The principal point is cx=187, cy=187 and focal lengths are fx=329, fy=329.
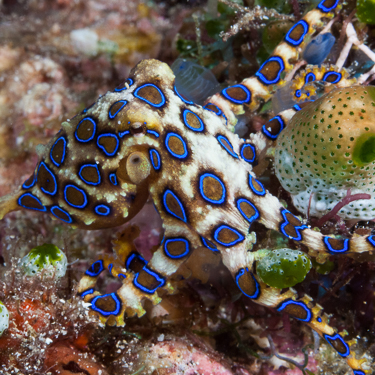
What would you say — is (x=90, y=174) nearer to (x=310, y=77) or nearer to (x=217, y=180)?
(x=217, y=180)

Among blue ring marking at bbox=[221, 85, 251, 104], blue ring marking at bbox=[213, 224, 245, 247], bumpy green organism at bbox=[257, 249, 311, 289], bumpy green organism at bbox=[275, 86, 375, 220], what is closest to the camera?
bumpy green organism at bbox=[275, 86, 375, 220]

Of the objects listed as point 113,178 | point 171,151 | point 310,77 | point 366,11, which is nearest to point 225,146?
point 171,151

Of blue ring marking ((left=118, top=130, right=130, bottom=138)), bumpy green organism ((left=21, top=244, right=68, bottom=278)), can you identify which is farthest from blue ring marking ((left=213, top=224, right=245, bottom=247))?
bumpy green organism ((left=21, top=244, right=68, bottom=278))

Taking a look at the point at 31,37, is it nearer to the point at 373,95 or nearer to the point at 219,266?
the point at 219,266

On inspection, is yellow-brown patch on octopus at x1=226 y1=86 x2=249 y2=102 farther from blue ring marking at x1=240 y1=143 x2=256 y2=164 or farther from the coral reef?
blue ring marking at x1=240 y1=143 x2=256 y2=164

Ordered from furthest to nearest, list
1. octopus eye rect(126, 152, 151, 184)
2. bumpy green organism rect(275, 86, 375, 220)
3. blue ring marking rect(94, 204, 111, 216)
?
blue ring marking rect(94, 204, 111, 216) → octopus eye rect(126, 152, 151, 184) → bumpy green organism rect(275, 86, 375, 220)

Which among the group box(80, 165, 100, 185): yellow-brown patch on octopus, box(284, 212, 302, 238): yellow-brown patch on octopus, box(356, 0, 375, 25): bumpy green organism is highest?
box(356, 0, 375, 25): bumpy green organism

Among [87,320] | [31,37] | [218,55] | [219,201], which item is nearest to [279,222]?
[219,201]

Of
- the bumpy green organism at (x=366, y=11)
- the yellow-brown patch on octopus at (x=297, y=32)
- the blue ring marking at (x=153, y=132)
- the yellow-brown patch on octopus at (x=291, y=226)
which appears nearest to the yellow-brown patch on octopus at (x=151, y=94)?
the blue ring marking at (x=153, y=132)
